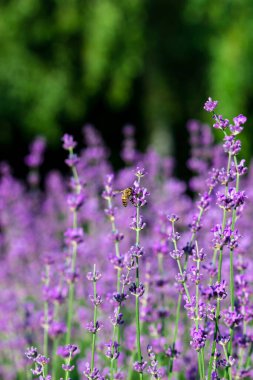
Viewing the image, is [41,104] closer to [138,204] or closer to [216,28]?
[216,28]

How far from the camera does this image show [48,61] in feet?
53.5

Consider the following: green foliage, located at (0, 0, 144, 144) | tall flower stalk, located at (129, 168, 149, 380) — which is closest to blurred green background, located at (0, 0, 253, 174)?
green foliage, located at (0, 0, 144, 144)

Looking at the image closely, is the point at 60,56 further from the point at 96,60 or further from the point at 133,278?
the point at 133,278

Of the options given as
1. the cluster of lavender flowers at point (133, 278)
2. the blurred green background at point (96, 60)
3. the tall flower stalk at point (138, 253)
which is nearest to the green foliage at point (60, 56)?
the blurred green background at point (96, 60)

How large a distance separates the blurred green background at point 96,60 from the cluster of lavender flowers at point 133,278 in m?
7.48

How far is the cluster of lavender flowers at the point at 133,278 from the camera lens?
7.25 ft

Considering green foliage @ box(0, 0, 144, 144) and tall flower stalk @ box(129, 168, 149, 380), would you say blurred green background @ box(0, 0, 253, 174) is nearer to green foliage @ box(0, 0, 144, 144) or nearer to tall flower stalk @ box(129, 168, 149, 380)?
green foliage @ box(0, 0, 144, 144)

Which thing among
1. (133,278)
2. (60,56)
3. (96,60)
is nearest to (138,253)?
(133,278)

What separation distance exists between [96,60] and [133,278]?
11.1 meters

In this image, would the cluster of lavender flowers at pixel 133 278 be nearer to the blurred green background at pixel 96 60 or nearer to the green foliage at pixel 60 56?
the blurred green background at pixel 96 60

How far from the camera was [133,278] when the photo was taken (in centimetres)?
501

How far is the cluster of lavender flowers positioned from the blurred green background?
7.48 meters

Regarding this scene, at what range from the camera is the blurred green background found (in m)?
15.1

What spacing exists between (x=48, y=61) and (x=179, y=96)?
3.00 meters
